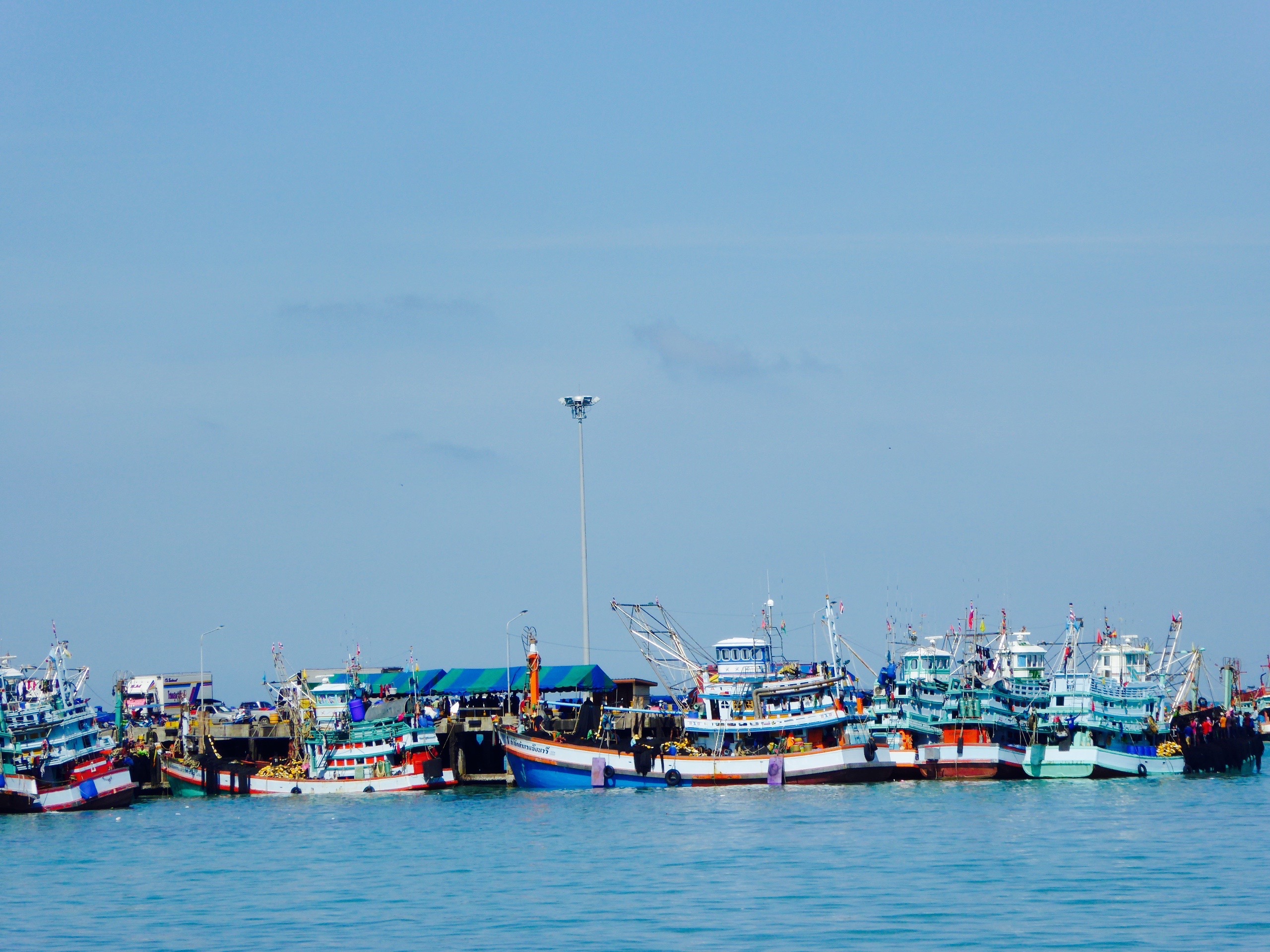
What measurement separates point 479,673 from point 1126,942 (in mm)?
77026

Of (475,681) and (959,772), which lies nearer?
(959,772)

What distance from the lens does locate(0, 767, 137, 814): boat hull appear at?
86438 mm

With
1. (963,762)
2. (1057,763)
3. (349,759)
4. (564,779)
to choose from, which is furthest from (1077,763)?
(349,759)

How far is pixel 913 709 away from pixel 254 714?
→ 4405 centimetres

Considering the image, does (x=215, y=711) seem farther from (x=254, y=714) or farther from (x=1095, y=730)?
(x=1095, y=730)

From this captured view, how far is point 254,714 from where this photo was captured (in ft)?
371

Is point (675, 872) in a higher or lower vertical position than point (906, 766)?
lower

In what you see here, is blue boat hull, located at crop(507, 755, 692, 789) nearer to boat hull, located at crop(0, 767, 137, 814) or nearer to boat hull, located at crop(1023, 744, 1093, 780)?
boat hull, located at crop(1023, 744, 1093, 780)

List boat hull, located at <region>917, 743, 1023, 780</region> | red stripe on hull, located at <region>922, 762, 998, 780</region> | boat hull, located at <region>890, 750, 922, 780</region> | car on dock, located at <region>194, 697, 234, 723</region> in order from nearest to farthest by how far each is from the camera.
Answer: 1. boat hull, located at <region>917, 743, 1023, 780</region>
2. red stripe on hull, located at <region>922, 762, 998, 780</region>
3. boat hull, located at <region>890, 750, 922, 780</region>
4. car on dock, located at <region>194, 697, 234, 723</region>

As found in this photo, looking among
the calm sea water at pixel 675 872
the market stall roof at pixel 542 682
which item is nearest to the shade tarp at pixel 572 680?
the market stall roof at pixel 542 682

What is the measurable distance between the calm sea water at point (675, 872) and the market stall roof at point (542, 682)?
24551mm

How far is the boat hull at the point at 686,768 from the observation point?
296 ft

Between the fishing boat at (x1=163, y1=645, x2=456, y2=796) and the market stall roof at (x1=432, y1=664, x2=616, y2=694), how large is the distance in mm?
15562

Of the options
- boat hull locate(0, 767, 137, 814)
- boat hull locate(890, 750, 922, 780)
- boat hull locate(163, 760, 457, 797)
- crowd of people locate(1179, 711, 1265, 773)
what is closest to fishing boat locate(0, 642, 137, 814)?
boat hull locate(0, 767, 137, 814)
